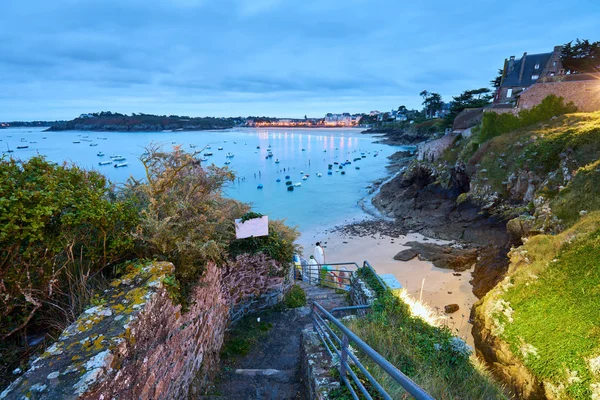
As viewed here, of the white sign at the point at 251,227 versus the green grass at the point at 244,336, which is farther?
the white sign at the point at 251,227

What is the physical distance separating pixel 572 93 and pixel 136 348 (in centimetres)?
3639

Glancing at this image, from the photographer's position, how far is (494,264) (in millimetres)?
14188

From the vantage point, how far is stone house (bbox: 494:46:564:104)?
3947 centimetres

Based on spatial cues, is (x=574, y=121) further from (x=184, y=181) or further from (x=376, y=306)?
(x=184, y=181)

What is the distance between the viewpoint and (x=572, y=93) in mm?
25812

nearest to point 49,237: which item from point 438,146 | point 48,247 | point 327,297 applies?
point 48,247

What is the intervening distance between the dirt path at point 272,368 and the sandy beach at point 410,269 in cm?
490

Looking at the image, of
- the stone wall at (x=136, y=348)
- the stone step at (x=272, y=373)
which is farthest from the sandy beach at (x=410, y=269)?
the stone wall at (x=136, y=348)

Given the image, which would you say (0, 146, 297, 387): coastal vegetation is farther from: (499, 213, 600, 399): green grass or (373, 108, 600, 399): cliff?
(373, 108, 600, 399): cliff

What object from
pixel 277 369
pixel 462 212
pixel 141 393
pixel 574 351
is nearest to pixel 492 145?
pixel 462 212

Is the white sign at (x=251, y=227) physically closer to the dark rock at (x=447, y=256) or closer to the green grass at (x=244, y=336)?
the green grass at (x=244, y=336)

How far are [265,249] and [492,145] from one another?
26.6 m

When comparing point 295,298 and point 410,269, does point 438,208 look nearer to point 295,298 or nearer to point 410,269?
point 410,269

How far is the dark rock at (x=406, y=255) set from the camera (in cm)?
1795
